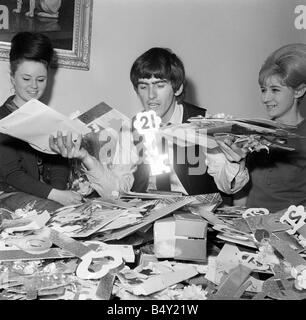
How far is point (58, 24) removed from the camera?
1703 mm

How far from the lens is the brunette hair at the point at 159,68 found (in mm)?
1479

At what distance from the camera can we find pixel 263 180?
1.43m

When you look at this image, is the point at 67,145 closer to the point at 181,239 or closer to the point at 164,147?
the point at 164,147

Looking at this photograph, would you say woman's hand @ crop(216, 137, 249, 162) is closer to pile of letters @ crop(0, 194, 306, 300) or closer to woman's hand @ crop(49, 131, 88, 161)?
pile of letters @ crop(0, 194, 306, 300)

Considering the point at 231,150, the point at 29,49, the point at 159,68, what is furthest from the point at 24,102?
the point at 231,150

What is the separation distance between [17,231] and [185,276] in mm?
396

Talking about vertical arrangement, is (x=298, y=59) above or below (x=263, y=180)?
above

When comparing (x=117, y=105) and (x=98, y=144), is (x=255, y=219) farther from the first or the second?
(x=117, y=105)

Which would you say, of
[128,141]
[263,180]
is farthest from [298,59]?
[128,141]

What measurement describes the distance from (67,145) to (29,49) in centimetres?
47

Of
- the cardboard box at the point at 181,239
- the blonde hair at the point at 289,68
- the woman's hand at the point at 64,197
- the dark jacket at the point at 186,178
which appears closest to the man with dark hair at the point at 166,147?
the dark jacket at the point at 186,178

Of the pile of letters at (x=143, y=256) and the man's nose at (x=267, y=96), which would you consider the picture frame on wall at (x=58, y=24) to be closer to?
the man's nose at (x=267, y=96)

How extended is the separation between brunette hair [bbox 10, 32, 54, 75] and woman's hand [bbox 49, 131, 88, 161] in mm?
407

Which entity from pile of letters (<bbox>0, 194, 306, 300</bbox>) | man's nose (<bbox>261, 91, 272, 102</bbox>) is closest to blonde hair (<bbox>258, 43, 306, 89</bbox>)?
man's nose (<bbox>261, 91, 272, 102</bbox>)
